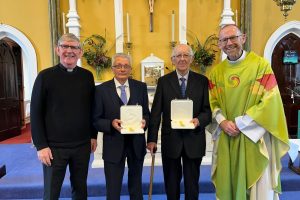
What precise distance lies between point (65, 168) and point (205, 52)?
2774 millimetres

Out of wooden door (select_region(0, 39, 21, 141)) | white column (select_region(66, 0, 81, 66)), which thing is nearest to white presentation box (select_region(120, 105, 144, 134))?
white column (select_region(66, 0, 81, 66))

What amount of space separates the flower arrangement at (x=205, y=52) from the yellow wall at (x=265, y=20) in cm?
78

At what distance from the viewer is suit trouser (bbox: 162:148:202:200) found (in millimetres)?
2008

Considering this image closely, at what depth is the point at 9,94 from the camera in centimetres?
594

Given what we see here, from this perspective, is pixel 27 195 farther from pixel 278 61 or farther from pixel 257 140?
pixel 278 61

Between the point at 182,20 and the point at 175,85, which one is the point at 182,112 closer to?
the point at 175,85

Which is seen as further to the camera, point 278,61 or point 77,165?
point 278,61

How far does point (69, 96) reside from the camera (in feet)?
5.98

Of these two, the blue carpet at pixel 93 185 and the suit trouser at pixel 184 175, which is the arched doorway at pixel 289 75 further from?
the suit trouser at pixel 184 175

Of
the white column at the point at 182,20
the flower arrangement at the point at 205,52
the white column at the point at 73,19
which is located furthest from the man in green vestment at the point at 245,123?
the white column at the point at 73,19

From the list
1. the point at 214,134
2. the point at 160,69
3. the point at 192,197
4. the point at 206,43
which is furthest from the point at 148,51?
the point at 192,197

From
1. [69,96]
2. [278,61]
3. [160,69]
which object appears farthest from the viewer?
[278,61]

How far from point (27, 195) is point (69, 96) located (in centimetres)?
172

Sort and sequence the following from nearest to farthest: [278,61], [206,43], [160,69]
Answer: [160,69]
[206,43]
[278,61]
